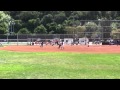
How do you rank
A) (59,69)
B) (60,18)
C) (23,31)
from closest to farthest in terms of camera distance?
1. (59,69)
2. (23,31)
3. (60,18)

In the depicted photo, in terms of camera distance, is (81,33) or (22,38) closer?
(22,38)

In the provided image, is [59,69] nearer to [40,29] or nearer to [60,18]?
[40,29]

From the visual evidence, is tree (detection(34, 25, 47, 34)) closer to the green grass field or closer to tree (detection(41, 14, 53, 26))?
tree (detection(41, 14, 53, 26))

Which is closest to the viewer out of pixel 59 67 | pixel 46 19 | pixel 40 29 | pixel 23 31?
pixel 59 67

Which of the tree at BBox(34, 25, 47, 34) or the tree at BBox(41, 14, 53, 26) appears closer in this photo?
the tree at BBox(34, 25, 47, 34)

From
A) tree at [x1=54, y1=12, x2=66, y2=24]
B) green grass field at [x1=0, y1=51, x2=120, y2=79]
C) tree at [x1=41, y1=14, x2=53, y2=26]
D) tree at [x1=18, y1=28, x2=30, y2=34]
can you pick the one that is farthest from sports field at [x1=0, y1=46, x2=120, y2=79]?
tree at [x1=54, y1=12, x2=66, y2=24]

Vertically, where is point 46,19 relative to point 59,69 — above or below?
above

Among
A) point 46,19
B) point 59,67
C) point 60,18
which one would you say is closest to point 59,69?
point 59,67

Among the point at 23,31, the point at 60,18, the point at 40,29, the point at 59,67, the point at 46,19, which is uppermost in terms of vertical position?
the point at 60,18
